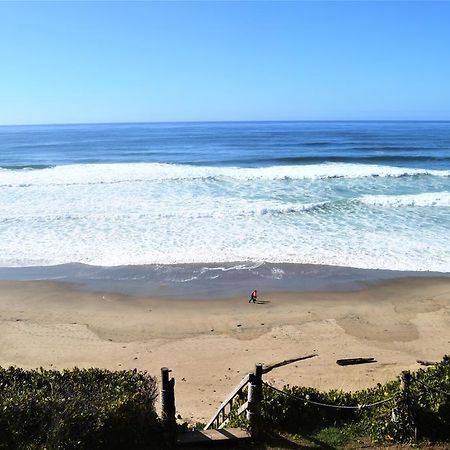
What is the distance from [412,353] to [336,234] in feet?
30.8

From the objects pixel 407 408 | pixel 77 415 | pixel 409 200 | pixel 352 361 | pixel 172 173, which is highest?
pixel 172 173

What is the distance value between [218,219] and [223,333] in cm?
1087

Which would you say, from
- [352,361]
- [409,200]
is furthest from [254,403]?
[409,200]

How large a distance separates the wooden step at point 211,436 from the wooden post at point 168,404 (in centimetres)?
19

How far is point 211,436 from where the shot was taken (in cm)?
684

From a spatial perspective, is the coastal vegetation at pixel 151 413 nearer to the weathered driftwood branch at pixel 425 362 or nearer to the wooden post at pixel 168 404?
the wooden post at pixel 168 404

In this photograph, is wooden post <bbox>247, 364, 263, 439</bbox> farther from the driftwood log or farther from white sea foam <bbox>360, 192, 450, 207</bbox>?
white sea foam <bbox>360, 192, 450, 207</bbox>

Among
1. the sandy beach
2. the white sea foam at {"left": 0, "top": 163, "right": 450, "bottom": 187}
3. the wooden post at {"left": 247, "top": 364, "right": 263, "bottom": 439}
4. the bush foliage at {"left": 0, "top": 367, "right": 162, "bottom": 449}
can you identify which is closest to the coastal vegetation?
the bush foliage at {"left": 0, "top": 367, "right": 162, "bottom": 449}

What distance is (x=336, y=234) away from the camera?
67.0 feet

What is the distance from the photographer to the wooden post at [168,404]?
676 centimetres

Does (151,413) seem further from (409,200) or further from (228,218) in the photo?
(409,200)

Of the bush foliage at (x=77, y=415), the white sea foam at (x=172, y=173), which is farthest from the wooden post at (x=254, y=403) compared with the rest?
the white sea foam at (x=172, y=173)

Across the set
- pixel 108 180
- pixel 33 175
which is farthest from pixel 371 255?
pixel 33 175

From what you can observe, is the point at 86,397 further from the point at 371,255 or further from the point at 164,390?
the point at 371,255
